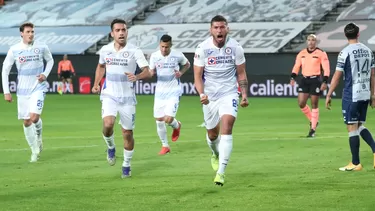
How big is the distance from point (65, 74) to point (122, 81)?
109 ft

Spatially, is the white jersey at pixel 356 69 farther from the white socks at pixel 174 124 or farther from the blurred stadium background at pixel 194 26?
the blurred stadium background at pixel 194 26

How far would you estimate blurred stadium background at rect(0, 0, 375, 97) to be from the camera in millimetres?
45281

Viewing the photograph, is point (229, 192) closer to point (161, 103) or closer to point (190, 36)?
point (161, 103)

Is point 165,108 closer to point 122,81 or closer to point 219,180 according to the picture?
point 122,81

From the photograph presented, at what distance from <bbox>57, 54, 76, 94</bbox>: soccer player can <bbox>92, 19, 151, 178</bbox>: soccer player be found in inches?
1288

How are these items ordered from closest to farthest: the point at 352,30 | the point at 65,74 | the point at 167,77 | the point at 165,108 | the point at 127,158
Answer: the point at 352,30, the point at 127,158, the point at 165,108, the point at 167,77, the point at 65,74

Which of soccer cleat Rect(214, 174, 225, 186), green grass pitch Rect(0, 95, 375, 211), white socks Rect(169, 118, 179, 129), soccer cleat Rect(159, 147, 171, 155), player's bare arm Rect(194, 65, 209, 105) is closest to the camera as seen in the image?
green grass pitch Rect(0, 95, 375, 211)

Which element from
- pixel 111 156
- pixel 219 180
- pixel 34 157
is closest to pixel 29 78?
pixel 34 157

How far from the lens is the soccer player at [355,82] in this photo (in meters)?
14.7

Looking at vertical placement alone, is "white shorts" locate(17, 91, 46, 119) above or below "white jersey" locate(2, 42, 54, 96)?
below

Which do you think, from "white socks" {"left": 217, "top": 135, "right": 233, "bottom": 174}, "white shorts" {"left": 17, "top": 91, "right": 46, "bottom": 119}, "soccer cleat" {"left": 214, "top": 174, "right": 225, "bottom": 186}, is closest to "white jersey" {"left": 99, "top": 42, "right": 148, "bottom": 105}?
"white socks" {"left": 217, "top": 135, "right": 233, "bottom": 174}

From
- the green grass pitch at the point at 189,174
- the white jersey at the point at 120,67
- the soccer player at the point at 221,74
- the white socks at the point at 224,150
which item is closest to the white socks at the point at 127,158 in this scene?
the green grass pitch at the point at 189,174

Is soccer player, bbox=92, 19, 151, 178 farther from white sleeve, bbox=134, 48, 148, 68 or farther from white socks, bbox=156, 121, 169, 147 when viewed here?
white socks, bbox=156, 121, 169, 147

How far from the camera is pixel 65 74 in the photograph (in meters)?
47.7
